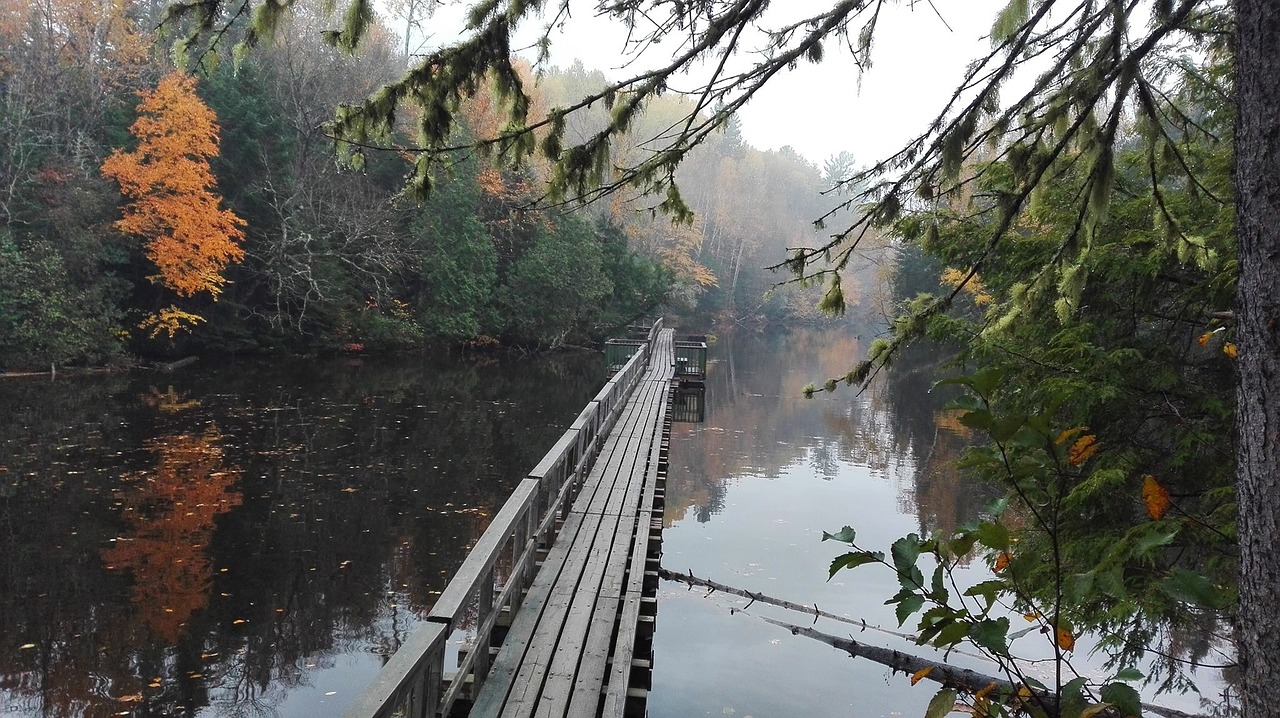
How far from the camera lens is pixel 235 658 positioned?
679 cm

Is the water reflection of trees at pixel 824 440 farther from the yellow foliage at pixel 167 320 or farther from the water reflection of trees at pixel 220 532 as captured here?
the yellow foliage at pixel 167 320

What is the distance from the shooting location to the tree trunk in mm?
2217

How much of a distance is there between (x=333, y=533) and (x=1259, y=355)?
375 inches

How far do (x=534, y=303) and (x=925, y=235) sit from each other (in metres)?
28.8

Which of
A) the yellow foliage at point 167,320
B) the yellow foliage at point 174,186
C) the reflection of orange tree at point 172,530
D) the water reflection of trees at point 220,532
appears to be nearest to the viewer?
the water reflection of trees at point 220,532

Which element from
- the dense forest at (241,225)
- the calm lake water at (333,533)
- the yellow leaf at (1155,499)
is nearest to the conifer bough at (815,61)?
the yellow leaf at (1155,499)

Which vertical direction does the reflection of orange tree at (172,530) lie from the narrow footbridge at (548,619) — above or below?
below

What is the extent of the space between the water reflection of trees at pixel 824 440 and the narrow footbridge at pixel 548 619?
Answer: 4122 mm

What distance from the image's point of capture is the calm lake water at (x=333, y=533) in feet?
22.3

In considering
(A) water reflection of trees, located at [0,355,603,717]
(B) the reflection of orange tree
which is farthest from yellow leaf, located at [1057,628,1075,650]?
(B) the reflection of orange tree

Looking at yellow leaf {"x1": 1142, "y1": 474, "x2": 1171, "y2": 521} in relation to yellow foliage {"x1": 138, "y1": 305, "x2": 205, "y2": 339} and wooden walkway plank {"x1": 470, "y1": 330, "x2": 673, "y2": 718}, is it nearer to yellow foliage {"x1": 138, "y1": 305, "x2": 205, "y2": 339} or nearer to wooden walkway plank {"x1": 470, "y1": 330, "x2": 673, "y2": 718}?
wooden walkway plank {"x1": 470, "y1": 330, "x2": 673, "y2": 718}

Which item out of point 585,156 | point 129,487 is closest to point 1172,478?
point 585,156

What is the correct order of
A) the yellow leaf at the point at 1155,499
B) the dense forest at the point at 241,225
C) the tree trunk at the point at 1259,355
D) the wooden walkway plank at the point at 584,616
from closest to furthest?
the yellow leaf at the point at 1155,499 → the tree trunk at the point at 1259,355 → the wooden walkway plank at the point at 584,616 → the dense forest at the point at 241,225

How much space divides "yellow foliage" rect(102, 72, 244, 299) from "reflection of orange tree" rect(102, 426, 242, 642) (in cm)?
1220
